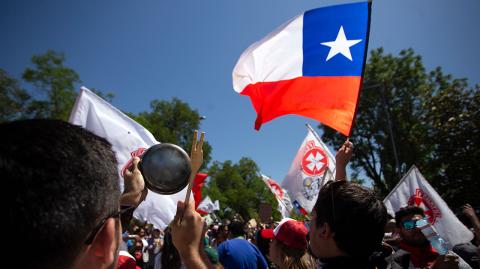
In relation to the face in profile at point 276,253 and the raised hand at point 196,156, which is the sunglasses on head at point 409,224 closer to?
the face in profile at point 276,253

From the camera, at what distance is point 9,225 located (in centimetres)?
84

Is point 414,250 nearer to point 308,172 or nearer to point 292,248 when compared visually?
point 292,248

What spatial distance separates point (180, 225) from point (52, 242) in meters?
0.69

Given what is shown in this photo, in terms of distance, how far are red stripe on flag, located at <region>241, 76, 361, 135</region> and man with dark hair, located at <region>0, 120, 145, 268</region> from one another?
3.08m

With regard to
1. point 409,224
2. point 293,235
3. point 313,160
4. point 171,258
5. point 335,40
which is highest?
point 335,40

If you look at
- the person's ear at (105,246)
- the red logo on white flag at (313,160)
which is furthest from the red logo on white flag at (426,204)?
the person's ear at (105,246)

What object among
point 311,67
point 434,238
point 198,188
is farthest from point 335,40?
point 198,188

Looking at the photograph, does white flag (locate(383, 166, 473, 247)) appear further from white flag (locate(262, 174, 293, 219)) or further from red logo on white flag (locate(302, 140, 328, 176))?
white flag (locate(262, 174, 293, 219))

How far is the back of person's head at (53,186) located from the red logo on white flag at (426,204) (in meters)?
6.87

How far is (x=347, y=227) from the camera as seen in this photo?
1.95 metres

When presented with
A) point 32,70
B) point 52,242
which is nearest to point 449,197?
point 52,242

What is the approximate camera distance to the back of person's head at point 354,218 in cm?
193

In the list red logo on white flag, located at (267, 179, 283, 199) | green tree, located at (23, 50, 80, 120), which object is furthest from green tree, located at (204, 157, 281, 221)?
red logo on white flag, located at (267, 179, 283, 199)

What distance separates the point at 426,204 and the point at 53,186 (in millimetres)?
7284
